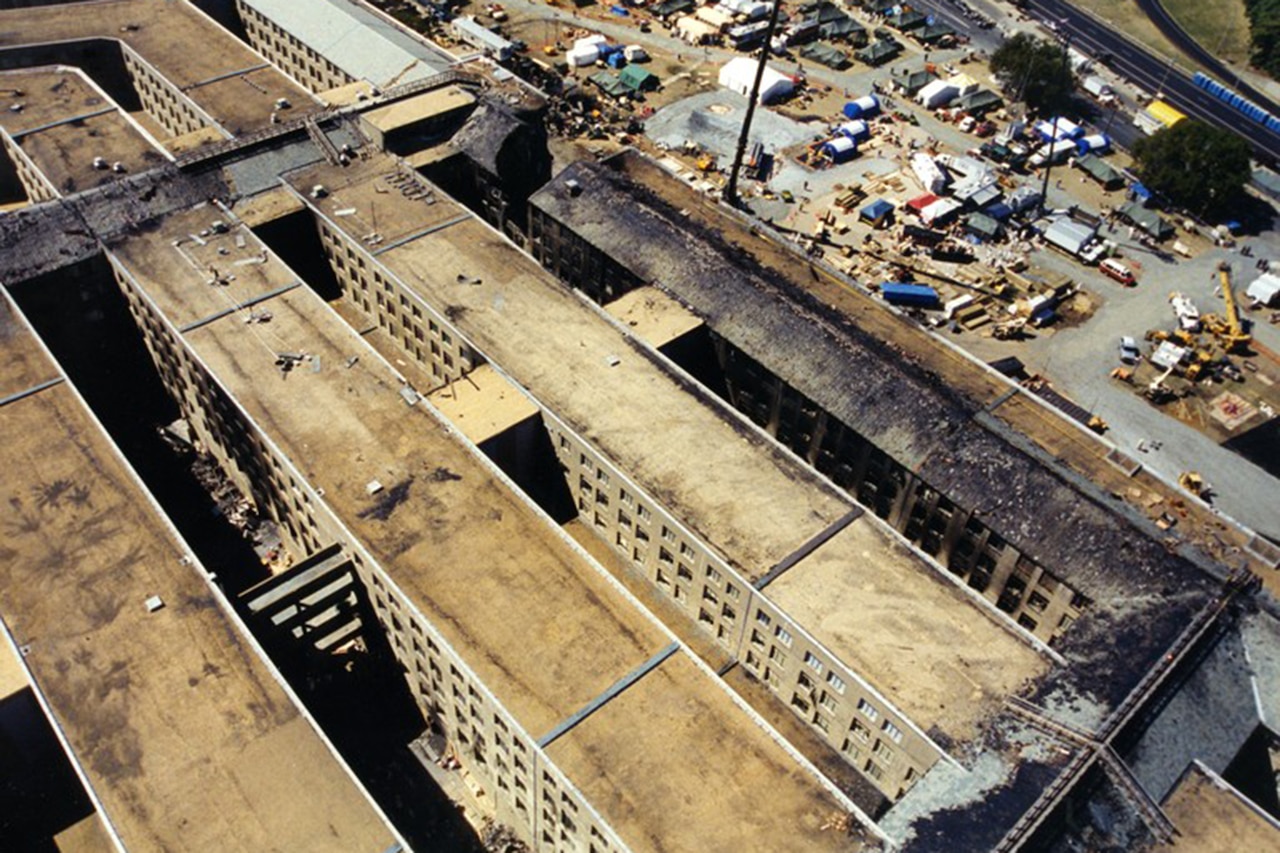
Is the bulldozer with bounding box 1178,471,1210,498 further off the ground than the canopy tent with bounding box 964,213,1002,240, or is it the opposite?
the canopy tent with bounding box 964,213,1002,240

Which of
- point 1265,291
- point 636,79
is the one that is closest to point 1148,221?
point 1265,291

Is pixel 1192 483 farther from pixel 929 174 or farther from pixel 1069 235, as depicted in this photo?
pixel 929 174

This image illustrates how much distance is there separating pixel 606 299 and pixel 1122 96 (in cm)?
11927

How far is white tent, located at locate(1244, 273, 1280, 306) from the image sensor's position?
133 metres

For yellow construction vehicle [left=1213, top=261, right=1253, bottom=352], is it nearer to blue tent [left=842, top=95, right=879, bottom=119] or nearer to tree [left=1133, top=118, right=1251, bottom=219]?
tree [left=1133, top=118, right=1251, bottom=219]

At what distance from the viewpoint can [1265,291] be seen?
437ft

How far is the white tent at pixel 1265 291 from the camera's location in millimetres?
132875

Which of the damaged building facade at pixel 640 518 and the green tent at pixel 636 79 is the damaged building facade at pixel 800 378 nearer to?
the damaged building facade at pixel 640 518

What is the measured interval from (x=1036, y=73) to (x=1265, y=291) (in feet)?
177

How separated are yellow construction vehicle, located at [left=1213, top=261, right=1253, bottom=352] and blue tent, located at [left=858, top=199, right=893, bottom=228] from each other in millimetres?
45965

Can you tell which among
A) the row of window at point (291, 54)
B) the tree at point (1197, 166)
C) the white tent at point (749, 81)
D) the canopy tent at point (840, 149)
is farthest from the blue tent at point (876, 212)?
the row of window at point (291, 54)

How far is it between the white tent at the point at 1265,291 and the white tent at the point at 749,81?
77.6m

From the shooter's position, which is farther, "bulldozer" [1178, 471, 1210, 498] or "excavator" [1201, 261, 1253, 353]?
"excavator" [1201, 261, 1253, 353]

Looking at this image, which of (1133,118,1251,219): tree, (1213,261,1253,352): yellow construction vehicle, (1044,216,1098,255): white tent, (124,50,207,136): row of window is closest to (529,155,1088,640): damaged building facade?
(124,50,207,136): row of window
